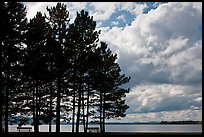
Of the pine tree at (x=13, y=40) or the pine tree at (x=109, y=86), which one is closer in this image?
the pine tree at (x=13, y=40)

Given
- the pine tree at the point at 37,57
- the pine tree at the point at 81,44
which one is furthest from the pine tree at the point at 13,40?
the pine tree at the point at 81,44

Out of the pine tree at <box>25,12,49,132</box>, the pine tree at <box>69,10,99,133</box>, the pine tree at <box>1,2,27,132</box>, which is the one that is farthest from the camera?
the pine tree at <box>69,10,99,133</box>

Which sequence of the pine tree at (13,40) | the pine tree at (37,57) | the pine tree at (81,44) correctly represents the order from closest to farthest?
the pine tree at (13,40), the pine tree at (37,57), the pine tree at (81,44)

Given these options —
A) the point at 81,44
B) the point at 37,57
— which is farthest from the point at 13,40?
the point at 81,44

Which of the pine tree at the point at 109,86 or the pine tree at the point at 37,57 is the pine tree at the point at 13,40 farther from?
the pine tree at the point at 109,86

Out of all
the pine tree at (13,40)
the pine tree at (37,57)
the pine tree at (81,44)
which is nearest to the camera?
the pine tree at (13,40)

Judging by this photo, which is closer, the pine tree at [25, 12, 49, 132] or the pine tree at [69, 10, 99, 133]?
the pine tree at [25, 12, 49, 132]

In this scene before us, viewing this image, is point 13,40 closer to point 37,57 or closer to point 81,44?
point 37,57

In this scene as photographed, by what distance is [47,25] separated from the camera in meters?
32.1

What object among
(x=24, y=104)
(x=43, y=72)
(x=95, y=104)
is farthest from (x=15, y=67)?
(x=95, y=104)

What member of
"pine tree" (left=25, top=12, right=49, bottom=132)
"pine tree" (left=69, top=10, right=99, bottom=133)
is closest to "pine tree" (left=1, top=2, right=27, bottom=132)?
"pine tree" (left=25, top=12, right=49, bottom=132)

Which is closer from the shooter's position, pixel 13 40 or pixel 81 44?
pixel 13 40

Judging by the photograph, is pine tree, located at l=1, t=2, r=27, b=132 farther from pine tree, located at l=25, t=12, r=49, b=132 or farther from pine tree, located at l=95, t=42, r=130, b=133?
pine tree, located at l=95, t=42, r=130, b=133

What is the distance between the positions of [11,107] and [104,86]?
11351 mm
